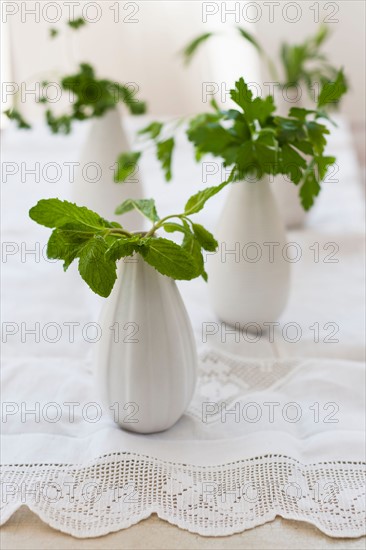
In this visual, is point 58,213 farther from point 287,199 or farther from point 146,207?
point 287,199

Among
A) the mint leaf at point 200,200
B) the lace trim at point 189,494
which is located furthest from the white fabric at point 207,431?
the mint leaf at point 200,200

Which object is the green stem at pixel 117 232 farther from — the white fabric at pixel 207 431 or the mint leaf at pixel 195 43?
the mint leaf at pixel 195 43

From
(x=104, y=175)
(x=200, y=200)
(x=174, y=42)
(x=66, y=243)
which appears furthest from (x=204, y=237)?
(x=174, y=42)

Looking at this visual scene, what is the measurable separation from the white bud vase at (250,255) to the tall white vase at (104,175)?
23 centimetres

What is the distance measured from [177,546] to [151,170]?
1104 millimetres

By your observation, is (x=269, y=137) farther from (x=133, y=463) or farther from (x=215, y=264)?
(x=133, y=463)

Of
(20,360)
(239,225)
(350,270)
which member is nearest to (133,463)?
(20,360)

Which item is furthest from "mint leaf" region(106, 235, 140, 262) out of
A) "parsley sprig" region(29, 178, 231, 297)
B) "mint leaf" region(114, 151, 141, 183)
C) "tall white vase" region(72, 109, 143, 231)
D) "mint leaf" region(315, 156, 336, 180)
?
"tall white vase" region(72, 109, 143, 231)

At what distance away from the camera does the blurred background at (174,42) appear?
2201 mm

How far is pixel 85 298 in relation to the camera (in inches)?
44.3

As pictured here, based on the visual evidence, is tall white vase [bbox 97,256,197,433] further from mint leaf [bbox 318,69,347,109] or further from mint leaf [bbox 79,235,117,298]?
mint leaf [bbox 318,69,347,109]

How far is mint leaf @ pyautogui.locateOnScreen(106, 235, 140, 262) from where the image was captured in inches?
27.0

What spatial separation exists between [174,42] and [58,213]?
198 cm

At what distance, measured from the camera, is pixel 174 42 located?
101 inches
